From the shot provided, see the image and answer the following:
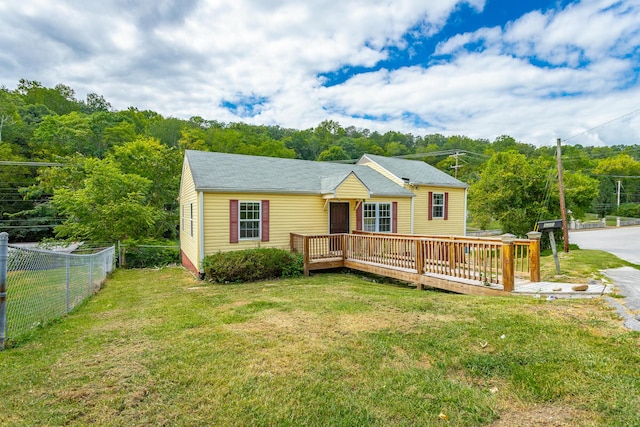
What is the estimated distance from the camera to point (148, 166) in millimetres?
21188

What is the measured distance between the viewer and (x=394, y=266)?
9383mm

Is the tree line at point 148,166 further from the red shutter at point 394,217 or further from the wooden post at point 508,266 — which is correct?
the wooden post at point 508,266

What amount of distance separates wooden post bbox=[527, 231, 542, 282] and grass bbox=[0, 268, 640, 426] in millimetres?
1744

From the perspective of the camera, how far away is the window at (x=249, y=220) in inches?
442

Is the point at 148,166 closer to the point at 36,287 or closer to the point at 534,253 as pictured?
the point at 36,287

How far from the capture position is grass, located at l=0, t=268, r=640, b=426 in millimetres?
2730

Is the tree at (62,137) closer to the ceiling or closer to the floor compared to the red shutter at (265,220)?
closer to the ceiling

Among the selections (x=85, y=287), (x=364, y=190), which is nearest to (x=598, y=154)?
(x=364, y=190)

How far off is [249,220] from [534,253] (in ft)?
28.0

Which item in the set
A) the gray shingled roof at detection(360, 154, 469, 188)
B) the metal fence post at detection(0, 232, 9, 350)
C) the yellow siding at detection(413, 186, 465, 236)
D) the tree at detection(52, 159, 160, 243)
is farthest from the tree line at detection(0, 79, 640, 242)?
the metal fence post at detection(0, 232, 9, 350)

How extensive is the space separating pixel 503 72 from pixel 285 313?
1689 centimetres

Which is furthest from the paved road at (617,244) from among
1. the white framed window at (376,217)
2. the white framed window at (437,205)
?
the white framed window at (376,217)

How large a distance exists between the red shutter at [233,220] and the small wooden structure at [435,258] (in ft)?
7.01

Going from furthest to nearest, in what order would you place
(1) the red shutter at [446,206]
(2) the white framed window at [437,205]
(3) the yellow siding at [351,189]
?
1. (1) the red shutter at [446,206]
2. (2) the white framed window at [437,205]
3. (3) the yellow siding at [351,189]
